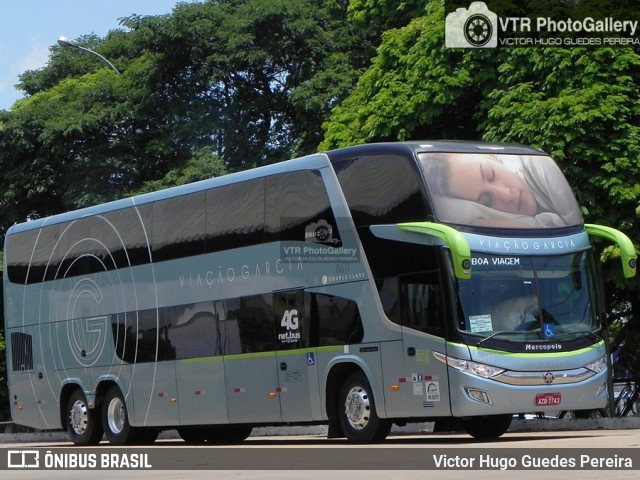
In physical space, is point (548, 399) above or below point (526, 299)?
below

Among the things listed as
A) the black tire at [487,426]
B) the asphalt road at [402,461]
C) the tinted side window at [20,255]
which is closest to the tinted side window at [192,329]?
the asphalt road at [402,461]

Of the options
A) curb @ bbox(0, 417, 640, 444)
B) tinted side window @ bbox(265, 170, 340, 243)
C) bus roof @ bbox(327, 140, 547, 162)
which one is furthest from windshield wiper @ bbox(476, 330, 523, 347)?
curb @ bbox(0, 417, 640, 444)

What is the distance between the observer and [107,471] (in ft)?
50.4

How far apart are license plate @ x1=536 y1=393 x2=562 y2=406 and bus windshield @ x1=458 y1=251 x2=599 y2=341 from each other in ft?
2.51

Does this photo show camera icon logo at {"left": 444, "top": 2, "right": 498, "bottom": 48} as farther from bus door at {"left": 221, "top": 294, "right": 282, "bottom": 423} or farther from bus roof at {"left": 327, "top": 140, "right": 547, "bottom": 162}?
bus door at {"left": 221, "top": 294, "right": 282, "bottom": 423}

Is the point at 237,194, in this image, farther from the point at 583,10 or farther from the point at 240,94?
the point at 240,94

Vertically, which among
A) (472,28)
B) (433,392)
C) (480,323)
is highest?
(472,28)

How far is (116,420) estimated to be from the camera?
82.2 ft

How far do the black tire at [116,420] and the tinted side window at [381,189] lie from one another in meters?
7.47

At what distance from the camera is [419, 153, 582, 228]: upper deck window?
61.0ft

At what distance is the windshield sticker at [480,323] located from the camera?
714 inches

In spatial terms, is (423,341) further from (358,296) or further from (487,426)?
(487,426)

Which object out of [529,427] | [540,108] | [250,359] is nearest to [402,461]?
[250,359]

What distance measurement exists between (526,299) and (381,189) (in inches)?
99.0
